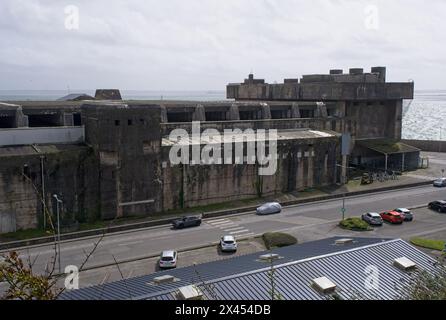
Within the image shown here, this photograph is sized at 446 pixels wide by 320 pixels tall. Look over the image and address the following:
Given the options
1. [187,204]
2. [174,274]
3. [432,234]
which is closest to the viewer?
[174,274]

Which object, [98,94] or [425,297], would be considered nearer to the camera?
[425,297]

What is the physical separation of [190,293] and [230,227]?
19700 millimetres

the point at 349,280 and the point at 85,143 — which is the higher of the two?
the point at 85,143

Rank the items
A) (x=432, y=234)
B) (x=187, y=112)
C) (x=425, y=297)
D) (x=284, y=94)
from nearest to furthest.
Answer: (x=425, y=297) < (x=432, y=234) < (x=187, y=112) < (x=284, y=94)

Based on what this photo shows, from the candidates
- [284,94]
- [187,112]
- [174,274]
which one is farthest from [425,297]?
[284,94]

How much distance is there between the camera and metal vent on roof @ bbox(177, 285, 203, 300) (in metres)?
14.4

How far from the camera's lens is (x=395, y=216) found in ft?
115

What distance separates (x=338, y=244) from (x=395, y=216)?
52.8 ft

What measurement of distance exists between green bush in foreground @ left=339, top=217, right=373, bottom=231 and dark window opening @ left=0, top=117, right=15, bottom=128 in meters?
25.9

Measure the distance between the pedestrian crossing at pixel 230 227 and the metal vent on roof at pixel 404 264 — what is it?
597 inches

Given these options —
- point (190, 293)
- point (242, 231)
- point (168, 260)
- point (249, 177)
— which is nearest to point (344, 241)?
point (190, 293)

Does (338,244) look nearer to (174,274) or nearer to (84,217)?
(174,274)

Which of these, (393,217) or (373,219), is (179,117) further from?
(393,217)

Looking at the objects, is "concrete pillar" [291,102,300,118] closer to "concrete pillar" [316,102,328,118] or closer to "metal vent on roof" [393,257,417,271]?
"concrete pillar" [316,102,328,118]
